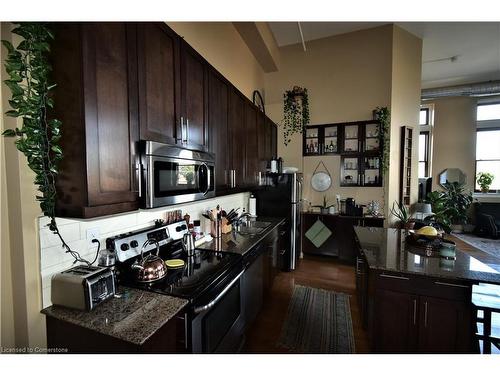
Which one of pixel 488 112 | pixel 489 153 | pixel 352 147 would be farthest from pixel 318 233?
pixel 488 112

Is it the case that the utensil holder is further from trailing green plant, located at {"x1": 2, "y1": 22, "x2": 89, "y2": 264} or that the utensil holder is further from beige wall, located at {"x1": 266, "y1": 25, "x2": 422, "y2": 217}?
beige wall, located at {"x1": 266, "y1": 25, "x2": 422, "y2": 217}

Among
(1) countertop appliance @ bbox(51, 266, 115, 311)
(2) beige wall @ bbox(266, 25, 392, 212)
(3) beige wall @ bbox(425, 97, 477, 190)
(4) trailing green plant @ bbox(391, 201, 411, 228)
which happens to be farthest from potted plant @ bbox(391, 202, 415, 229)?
(1) countertop appliance @ bbox(51, 266, 115, 311)

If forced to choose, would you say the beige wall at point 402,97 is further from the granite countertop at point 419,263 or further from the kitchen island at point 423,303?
the kitchen island at point 423,303

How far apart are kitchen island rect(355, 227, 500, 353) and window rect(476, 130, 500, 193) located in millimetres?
6961

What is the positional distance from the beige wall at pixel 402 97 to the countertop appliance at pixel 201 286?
347 centimetres

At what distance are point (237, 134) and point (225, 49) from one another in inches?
52.0

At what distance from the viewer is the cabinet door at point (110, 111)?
Answer: 1.00m

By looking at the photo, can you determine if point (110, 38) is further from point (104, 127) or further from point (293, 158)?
point (293, 158)

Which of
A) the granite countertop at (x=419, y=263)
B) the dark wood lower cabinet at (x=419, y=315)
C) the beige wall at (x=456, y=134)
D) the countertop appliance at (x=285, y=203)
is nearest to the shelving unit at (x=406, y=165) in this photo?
the countertop appliance at (x=285, y=203)

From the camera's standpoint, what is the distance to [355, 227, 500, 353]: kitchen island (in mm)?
1538

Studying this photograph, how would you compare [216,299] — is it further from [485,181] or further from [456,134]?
[485,181]

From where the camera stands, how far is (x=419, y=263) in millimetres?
1736
